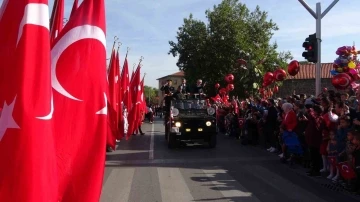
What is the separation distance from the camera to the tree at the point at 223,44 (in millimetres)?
56219

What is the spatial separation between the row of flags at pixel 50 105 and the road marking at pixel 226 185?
5161 mm

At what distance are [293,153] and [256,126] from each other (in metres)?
5.64

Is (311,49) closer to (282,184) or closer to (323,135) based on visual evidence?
(323,135)

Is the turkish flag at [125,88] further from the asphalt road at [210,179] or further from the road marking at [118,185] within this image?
the road marking at [118,185]

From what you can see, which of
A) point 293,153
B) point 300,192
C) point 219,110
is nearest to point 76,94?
point 300,192

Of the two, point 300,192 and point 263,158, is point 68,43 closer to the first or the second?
point 300,192

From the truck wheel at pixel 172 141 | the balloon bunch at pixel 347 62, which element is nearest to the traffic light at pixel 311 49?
the balloon bunch at pixel 347 62

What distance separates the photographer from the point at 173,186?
998 centimetres

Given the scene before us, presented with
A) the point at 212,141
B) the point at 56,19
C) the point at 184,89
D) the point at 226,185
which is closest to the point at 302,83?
the point at 184,89

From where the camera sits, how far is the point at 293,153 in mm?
13289

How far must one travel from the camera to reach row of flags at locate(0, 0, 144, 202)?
11.4ft

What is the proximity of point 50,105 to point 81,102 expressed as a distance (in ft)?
1.67

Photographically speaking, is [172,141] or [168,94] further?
[168,94]

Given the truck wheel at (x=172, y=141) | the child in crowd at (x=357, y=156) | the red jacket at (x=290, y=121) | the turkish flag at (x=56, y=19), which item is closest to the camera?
the turkish flag at (x=56, y=19)
